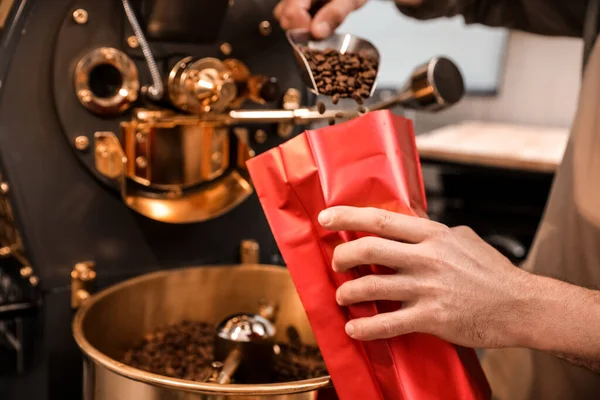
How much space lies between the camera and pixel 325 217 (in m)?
0.52

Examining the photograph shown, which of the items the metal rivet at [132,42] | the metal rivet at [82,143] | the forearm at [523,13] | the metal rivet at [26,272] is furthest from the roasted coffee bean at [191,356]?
the forearm at [523,13]

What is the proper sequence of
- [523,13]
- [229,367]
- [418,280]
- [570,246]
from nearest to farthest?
[418,280] → [229,367] → [570,246] → [523,13]

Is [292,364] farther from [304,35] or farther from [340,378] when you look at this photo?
[304,35]

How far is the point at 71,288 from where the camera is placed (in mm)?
751

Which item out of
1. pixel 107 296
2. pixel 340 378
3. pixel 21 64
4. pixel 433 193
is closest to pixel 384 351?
pixel 340 378

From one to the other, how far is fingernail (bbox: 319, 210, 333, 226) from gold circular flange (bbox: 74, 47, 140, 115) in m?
0.34

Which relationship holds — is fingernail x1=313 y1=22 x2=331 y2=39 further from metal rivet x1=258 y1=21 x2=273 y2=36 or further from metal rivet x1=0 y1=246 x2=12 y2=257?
metal rivet x1=0 y1=246 x2=12 y2=257

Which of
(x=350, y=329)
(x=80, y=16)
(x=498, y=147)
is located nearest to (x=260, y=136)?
(x=80, y=16)

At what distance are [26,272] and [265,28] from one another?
1.44 feet

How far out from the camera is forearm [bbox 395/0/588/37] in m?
1.06

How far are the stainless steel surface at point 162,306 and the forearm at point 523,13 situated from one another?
53 cm

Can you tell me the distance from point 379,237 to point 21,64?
448 millimetres

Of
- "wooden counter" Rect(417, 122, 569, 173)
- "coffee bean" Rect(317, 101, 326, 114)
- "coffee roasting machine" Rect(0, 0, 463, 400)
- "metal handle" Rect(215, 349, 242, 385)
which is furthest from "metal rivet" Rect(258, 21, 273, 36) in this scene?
"wooden counter" Rect(417, 122, 569, 173)

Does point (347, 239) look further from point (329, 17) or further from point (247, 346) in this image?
point (329, 17)
